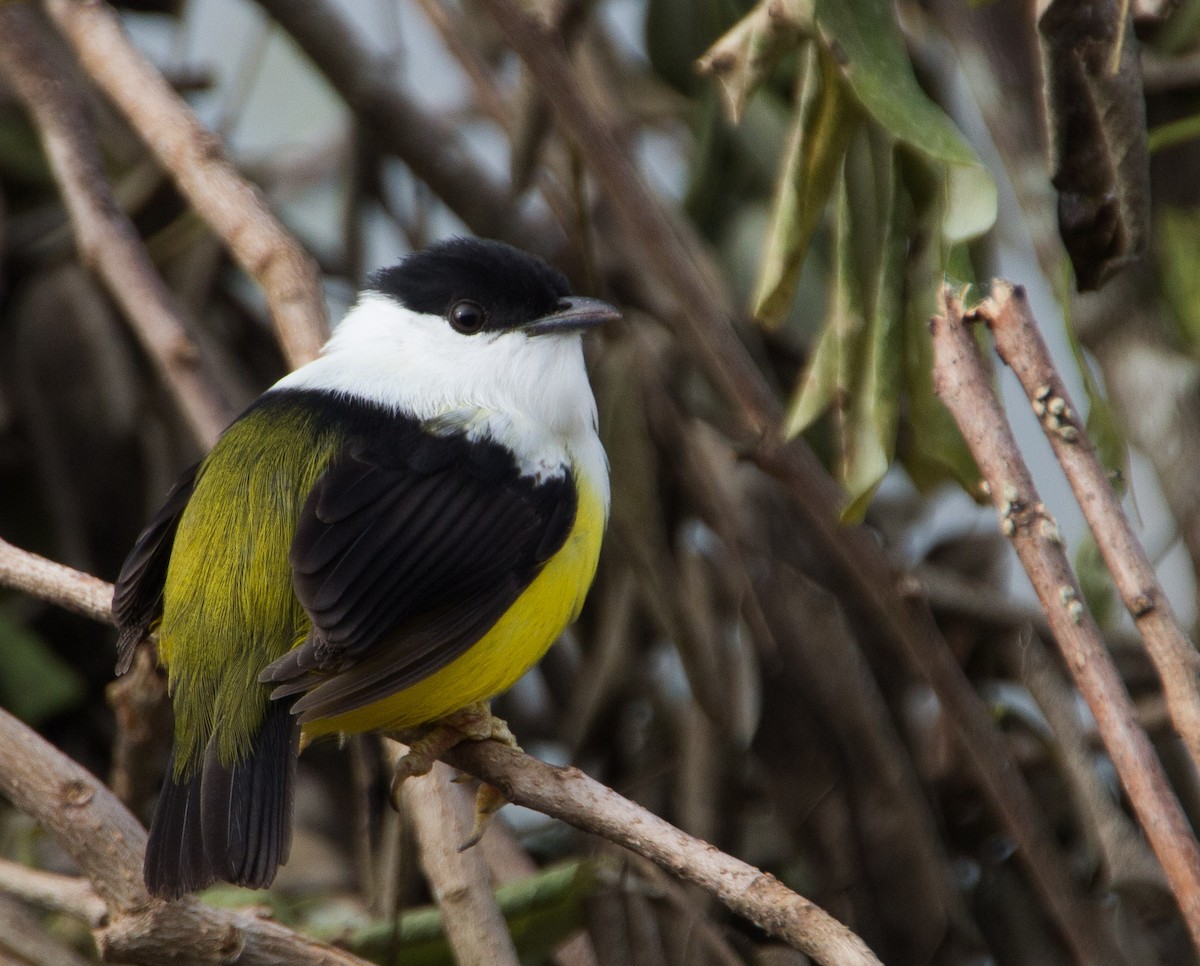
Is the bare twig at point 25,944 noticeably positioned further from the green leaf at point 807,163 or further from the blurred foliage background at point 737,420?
the green leaf at point 807,163

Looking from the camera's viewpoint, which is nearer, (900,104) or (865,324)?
(900,104)

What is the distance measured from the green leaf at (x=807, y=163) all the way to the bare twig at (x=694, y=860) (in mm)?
819

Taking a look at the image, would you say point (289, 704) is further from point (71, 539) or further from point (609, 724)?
point (71, 539)

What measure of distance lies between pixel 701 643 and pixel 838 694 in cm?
35

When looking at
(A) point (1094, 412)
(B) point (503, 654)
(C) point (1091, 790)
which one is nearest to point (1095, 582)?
(C) point (1091, 790)

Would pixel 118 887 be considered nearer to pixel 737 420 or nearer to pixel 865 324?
pixel 865 324

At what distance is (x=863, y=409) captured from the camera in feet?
8.29

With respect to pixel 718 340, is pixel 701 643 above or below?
below

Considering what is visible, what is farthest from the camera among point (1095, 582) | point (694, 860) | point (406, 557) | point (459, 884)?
point (1095, 582)

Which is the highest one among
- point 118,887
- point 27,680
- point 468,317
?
point 468,317

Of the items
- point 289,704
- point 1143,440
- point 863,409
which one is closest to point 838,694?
point 1143,440

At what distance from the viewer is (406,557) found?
2715 millimetres

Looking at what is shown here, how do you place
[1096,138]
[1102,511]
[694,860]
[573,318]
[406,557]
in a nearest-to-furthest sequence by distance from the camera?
[1102,511] → [694,860] → [1096,138] → [406,557] → [573,318]

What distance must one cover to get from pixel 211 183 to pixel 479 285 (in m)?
0.59
